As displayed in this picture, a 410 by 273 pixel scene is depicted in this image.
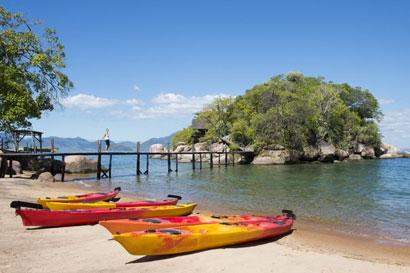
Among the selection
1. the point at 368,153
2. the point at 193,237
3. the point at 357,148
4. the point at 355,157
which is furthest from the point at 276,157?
the point at 193,237

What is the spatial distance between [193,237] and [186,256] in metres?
0.39

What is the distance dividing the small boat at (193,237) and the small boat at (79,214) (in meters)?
2.91

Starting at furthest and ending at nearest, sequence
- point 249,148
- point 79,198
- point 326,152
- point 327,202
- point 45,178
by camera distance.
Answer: point 249,148 < point 326,152 < point 45,178 < point 327,202 < point 79,198

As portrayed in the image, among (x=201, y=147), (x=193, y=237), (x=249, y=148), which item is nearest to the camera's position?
(x=193, y=237)

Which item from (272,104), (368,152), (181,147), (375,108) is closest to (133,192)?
(272,104)

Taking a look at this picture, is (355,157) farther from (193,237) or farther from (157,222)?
(193,237)

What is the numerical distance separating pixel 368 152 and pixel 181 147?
35.2 meters

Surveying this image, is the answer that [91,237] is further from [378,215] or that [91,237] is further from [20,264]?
[378,215]

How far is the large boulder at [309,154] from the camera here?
41.9 m

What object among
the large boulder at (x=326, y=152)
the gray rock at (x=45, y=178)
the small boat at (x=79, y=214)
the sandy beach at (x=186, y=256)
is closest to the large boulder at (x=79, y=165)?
the gray rock at (x=45, y=178)

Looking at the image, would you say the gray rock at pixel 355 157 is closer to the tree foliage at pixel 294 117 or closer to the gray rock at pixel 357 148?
the gray rock at pixel 357 148

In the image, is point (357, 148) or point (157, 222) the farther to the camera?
point (357, 148)

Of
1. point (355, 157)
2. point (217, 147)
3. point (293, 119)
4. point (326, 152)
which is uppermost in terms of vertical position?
point (293, 119)

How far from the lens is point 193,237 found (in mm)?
6000
